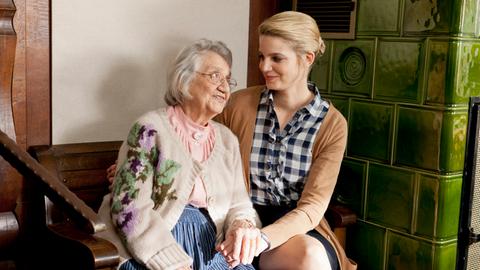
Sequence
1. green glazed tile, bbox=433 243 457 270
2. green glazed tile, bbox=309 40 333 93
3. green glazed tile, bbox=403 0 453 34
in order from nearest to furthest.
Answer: green glazed tile, bbox=403 0 453 34, green glazed tile, bbox=433 243 457 270, green glazed tile, bbox=309 40 333 93

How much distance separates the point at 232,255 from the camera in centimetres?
207

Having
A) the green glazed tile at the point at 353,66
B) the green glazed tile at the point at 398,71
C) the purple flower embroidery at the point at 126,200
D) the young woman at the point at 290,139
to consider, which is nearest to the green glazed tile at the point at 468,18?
the green glazed tile at the point at 398,71

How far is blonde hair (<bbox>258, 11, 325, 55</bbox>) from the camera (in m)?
2.37

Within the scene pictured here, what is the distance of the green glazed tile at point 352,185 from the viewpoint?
2.78 metres

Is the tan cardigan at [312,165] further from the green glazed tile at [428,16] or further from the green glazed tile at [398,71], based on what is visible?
the green glazed tile at [428,16]

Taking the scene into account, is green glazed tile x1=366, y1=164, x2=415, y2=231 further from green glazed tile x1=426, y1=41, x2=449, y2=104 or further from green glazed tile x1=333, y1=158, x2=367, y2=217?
green glazed tile x1=426, y1=41, x2=449, y2=104

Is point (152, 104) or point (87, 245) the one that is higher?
point (152, 104)

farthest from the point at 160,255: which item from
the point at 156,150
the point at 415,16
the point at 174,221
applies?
the point at 415,16

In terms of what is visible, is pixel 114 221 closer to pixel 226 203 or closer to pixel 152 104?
pixel 226 203

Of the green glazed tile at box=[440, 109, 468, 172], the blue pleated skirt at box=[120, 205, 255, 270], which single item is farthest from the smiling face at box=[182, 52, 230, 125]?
the green glazed tile at box=[440, 109, 468, 172]

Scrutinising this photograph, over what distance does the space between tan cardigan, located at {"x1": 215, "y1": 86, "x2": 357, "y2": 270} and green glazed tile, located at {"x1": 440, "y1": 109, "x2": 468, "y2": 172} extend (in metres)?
0.38

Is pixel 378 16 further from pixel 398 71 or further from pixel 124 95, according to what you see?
pixel 124 95

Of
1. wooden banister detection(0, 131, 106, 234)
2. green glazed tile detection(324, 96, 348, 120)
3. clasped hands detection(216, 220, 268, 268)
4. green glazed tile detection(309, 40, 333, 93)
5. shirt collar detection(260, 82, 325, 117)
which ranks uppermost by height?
→ green glazed tile detection(309, 40, 333, 93)

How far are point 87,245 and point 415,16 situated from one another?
4.96ft
